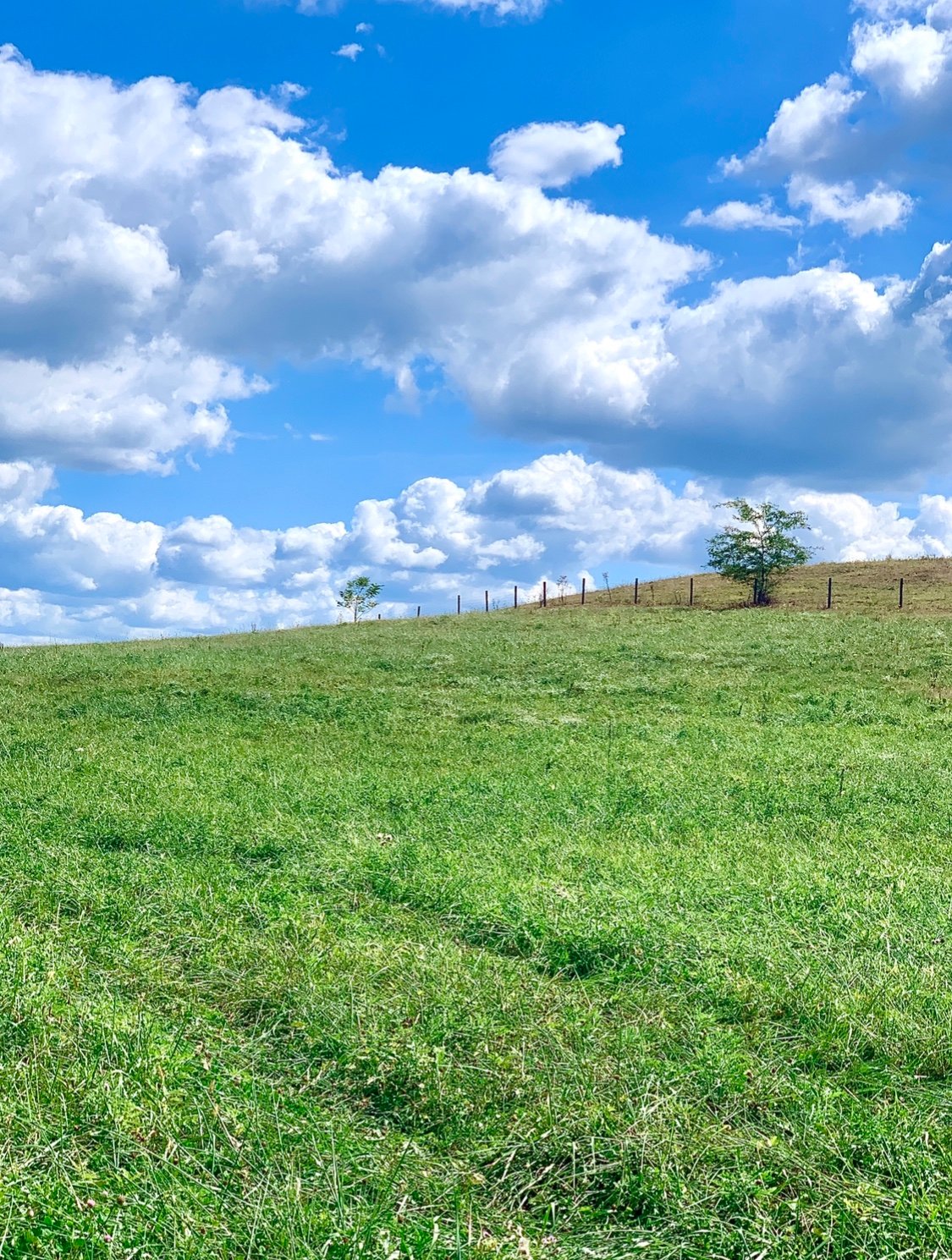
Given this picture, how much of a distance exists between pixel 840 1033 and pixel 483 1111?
2.88 metres

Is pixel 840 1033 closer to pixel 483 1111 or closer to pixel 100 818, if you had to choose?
pixel 483 1111

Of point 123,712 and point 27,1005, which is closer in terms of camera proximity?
point 27,1005

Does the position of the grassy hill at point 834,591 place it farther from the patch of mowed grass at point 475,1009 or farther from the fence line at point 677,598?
the patch of mowed grass at point 475,1009

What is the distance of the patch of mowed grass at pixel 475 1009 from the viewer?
4.84 meters

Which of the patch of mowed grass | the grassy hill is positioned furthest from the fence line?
the patch of mowed grass

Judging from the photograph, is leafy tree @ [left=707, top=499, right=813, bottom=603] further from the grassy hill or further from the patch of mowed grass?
the patch of mowed grass

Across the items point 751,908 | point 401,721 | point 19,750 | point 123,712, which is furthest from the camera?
point 123,712

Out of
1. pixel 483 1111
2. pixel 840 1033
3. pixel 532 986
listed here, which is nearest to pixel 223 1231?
pixel 483 1111

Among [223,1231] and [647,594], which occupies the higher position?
[647,594]

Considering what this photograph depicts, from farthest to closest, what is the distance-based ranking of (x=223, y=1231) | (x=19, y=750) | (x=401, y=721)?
(x=401, y=721)
(x=19, y=750)
(x=223, y=1231)

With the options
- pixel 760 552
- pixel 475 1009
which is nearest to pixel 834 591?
pixel 760 552

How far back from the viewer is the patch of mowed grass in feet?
15.9

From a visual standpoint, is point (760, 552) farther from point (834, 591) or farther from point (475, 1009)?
point (475, 1009)

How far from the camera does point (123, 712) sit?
2494 centimetres
